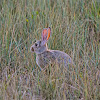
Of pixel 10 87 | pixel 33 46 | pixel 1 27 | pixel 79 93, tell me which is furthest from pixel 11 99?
pixel 1 27

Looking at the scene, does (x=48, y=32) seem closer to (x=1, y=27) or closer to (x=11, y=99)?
(x=1, y=27)

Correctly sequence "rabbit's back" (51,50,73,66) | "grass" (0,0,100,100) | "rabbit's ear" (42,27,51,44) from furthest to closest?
1. "rabbit's ear" (42,27,51,44)
2. "rabbit's back" (51,50,73,66)
3. "grass" (0,0,100,100)

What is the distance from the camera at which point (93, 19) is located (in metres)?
5.14

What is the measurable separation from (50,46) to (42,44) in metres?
0.28

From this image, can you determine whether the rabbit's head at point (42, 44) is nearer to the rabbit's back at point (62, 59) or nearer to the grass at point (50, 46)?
the grass at point (50, 46)

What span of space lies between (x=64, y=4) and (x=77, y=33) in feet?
3.96

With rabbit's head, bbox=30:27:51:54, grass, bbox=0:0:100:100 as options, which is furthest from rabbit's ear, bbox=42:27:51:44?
grass, bbox=0:0:100:100

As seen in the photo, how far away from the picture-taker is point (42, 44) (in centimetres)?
415

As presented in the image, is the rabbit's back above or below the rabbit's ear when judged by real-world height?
below

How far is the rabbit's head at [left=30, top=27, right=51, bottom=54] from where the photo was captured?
4.06 m

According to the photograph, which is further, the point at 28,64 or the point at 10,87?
the point at 28,64

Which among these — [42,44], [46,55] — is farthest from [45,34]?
[46,55]

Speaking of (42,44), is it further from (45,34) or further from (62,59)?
(62,59)

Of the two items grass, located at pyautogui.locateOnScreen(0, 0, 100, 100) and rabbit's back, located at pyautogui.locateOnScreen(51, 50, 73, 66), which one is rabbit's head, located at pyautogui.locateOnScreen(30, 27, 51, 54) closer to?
grass, located at pyautogui.locateOnScreen(0, 0, 100, 100)
